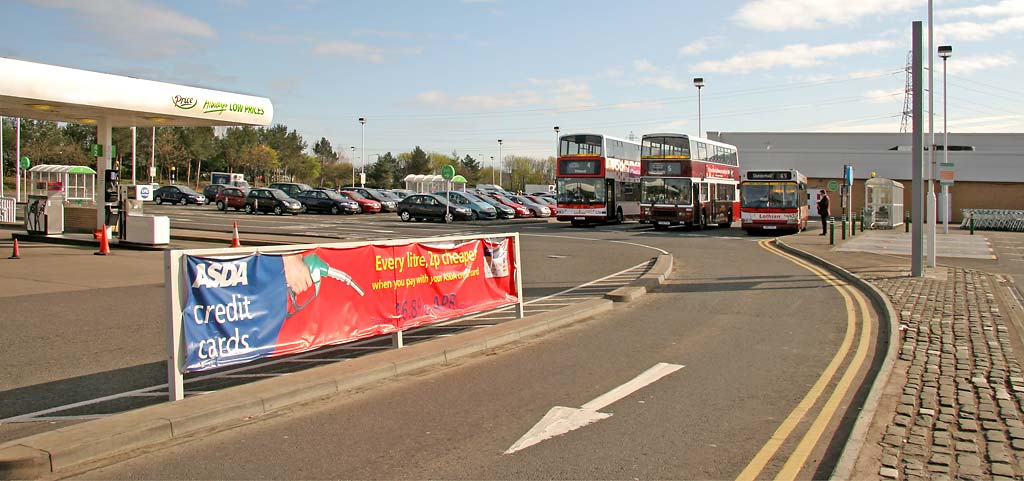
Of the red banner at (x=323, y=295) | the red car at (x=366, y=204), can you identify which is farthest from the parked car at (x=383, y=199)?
the red banner at (x=323, y=295)

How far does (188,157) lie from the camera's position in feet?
292

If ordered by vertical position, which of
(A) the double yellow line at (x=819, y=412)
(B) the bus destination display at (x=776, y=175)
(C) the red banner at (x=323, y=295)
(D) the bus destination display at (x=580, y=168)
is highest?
(D) the bus destination display at (x=580, y=168)

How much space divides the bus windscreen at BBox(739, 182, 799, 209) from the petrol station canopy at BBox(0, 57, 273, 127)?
21303 millimetres

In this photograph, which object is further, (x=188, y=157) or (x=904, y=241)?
(x=188, y=157)

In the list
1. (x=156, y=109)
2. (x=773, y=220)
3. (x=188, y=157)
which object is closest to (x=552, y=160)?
(x=188, y=157)

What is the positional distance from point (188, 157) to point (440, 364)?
3488 inches

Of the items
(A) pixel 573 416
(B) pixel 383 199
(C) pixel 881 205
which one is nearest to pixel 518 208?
(B) pixel 383 199

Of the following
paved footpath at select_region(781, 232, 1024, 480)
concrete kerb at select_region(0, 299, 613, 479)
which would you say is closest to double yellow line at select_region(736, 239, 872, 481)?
paved footpath at select_region(781, 232, 1024, 480)

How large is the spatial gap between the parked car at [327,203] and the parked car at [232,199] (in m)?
3.39

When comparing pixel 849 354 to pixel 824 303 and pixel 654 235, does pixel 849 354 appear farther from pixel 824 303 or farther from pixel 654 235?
pixel 654 235

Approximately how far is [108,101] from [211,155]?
78932mm

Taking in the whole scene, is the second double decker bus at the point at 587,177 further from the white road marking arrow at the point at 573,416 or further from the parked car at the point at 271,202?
the white road marking arrow at the point at 573,416

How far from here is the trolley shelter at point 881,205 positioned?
41.5m

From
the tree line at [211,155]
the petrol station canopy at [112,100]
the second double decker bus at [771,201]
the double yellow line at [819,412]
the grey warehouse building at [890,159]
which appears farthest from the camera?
the tree line at [211,155]
